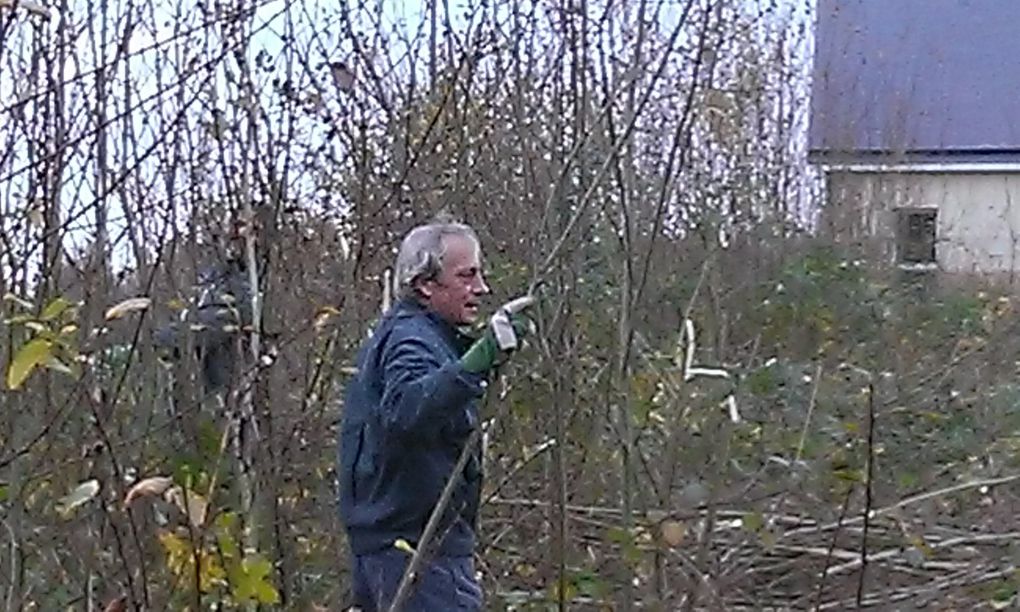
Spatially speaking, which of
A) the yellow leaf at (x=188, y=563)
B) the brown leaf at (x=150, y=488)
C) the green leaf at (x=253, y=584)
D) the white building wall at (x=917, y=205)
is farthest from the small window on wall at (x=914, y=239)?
the brown leaf at (x=150, y=488)

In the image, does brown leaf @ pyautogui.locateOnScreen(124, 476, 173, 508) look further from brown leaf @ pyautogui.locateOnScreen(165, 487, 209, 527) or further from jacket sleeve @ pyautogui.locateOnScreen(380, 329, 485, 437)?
jacket sleeve @ pyautogui.locateOnScreen(380, 329, 485, 437)

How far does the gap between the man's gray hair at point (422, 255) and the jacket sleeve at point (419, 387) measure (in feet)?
0.55

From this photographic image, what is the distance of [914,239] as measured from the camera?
1652 cm

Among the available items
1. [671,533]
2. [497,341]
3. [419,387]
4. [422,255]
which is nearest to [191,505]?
[497,341]

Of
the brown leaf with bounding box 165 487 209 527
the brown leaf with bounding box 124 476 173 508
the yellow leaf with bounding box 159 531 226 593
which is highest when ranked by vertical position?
the brown leaf with bounding box 124 476 173 508

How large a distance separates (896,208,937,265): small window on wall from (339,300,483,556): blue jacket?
1190 centimetres

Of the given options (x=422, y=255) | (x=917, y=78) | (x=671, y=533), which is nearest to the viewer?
(x=422, y=255)

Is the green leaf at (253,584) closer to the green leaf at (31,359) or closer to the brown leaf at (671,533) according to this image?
the green leaf at (31,359)

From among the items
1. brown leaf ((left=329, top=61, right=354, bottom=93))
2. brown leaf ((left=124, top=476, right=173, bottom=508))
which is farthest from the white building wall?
brown leaf ((left=124, top=476, right=173, bottom=508))

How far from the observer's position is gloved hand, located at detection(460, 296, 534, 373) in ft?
10.8

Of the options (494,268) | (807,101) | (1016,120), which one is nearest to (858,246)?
(807,101)

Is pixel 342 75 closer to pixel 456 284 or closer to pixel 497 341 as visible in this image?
pixel 456 284

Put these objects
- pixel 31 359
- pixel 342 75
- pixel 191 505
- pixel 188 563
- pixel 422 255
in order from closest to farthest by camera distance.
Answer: pixel 31 359, pixel 191 505, pixel 188 563, pixel 422 255, pixel 342 75

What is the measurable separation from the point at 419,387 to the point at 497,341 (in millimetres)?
585
